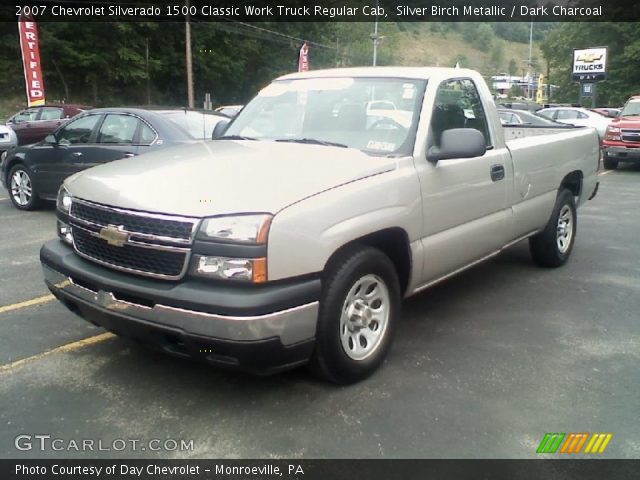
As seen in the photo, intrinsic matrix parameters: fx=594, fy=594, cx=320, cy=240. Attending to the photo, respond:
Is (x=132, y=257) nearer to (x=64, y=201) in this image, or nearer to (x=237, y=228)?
(x=237, y=228)

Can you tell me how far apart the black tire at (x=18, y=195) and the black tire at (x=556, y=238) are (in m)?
6.87

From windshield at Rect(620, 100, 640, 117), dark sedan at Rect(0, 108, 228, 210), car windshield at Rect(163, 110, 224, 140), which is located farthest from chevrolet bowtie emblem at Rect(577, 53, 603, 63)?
car windshield at Rect(163, 110, 224, 140)

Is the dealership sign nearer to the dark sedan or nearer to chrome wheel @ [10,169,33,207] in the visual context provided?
the dark sedan

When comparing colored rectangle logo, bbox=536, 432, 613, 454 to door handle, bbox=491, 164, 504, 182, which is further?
door handle, bbox=491, 164, 504, 182

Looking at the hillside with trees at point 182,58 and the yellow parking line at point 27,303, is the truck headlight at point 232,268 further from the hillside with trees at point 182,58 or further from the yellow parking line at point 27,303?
the hillside with trees at point 182,58

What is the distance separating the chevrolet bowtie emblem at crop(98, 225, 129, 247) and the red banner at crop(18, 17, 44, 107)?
21907 millimetres

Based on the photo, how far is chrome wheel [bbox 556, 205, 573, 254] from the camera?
19.5 ft

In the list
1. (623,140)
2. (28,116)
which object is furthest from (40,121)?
(623,140)

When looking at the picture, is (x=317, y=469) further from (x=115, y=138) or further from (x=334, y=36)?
(x=334, y=36)

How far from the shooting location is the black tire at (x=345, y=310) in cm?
311

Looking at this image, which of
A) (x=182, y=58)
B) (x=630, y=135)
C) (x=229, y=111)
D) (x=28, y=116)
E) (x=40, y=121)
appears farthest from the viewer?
(x=182, y=58)

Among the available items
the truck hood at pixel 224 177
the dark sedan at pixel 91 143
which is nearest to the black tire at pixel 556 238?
the truck hood at pixel 224 177

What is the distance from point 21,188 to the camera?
889 cm

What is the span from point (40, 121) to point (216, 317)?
673 inches
